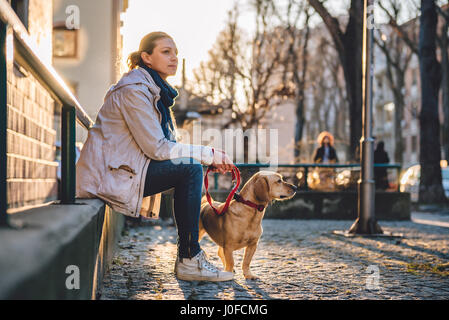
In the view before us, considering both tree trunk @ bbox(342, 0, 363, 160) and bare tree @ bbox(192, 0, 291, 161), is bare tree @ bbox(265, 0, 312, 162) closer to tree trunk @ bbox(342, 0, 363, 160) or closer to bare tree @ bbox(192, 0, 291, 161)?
bare tree @ bbox(192, 0, 291, 161)

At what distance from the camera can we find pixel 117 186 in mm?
3576

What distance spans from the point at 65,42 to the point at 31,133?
70.9 ft

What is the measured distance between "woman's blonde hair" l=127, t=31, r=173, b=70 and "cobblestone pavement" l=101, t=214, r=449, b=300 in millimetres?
1627

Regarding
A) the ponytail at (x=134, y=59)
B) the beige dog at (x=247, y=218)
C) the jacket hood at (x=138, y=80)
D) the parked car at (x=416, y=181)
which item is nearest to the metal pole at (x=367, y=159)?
the beige dog at (x=247, y=218)

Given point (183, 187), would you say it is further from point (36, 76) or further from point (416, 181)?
point (416, 181)

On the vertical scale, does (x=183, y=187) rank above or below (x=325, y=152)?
below

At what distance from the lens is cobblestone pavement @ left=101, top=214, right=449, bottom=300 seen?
3.91m

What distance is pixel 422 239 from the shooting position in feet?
26.8

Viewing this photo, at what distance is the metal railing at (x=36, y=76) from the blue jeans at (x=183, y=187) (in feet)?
2.13

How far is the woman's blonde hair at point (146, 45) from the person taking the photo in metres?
4.13

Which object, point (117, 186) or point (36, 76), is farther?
point (117, 186)

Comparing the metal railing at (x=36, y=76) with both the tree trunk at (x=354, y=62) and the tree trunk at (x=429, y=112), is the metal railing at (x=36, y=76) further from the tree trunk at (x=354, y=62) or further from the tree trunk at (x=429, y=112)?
the tree trunk at (x=429, y=112)

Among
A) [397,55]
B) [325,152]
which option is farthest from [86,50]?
[325,152]

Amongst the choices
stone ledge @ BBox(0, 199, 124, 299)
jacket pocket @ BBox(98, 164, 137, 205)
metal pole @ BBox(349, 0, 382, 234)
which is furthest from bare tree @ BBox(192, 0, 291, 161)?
stone ledge @ BBox(0, 199, 124, 299)
